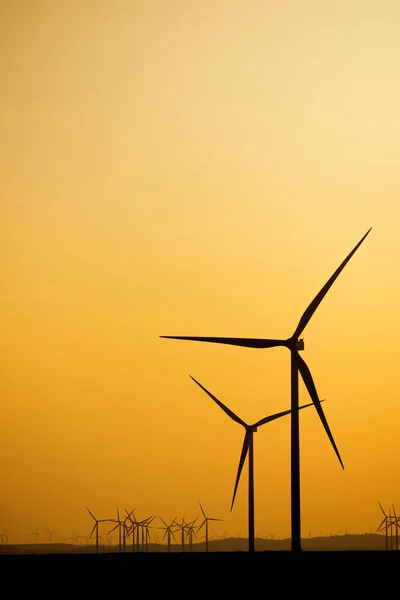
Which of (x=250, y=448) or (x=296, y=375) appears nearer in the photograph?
(x=296, y=375)

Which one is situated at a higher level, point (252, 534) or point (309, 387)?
point (309, 387)

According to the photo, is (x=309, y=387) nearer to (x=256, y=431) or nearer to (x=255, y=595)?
(x=255, y=595)

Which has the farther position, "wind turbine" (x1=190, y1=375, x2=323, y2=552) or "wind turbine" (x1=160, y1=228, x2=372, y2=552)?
"wind turbine" (x1=190, y1=375, x2=323, y2=552)

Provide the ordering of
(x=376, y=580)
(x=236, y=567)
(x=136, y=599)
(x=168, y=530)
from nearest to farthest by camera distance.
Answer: (x=136, y=599)
(x=376, y=580)
(x=236, y=567)
(x=168, y=530)

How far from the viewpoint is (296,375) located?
68875 millimetres

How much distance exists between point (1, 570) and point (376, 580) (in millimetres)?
24006

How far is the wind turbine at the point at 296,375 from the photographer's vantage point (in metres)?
64.1

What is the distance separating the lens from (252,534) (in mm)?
96875

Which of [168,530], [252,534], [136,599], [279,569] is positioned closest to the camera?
[136,599]

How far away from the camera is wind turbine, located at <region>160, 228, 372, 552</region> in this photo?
6412cm

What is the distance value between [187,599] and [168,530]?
4911 inches

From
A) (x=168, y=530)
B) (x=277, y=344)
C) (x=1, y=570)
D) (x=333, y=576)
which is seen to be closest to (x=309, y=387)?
(x=277, y=344)

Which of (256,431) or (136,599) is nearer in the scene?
(136,599)

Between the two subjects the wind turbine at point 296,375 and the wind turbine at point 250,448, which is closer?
the wind turbine at point 296,375
